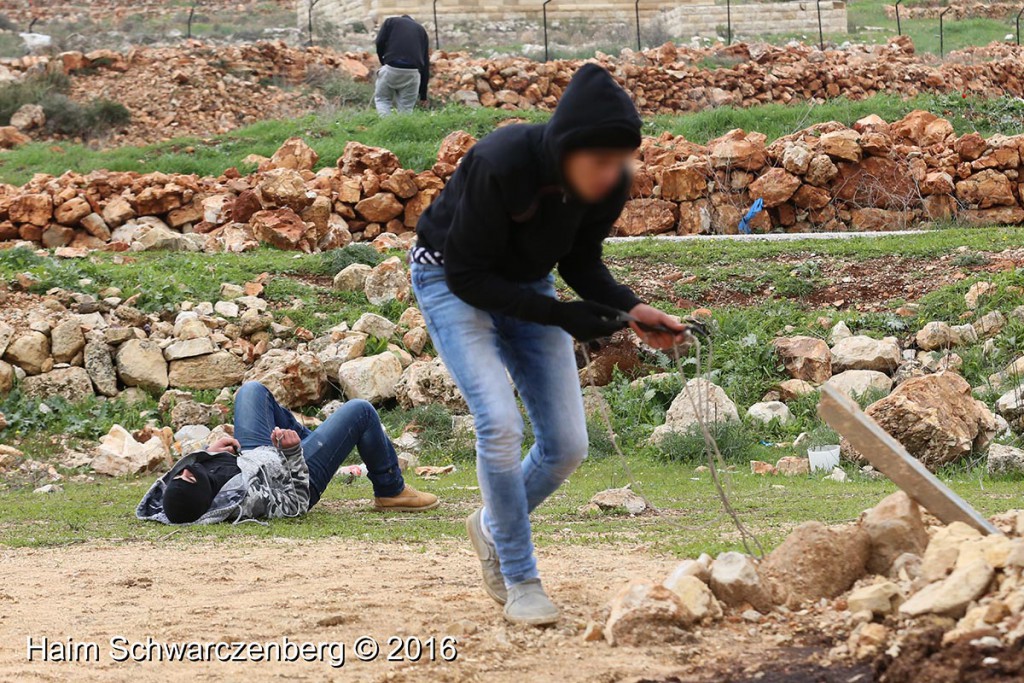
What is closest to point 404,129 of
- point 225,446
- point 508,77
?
point 508,77

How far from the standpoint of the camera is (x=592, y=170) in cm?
Result: 400

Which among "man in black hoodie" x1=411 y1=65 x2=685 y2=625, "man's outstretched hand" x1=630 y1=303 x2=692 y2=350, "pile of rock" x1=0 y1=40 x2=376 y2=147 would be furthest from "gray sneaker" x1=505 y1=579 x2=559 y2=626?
"pile of rock" x1=0 y1=40 x2=376 y2=147

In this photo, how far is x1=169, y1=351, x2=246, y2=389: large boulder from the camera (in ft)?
39.2

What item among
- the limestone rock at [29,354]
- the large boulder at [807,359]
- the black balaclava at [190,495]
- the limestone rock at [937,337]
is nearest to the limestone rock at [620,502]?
the black balaclava at [190,495]

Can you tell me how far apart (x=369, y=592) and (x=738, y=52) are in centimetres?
2507

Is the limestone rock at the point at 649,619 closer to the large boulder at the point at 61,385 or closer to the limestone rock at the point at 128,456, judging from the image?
the limestone rock at the point at 128,456

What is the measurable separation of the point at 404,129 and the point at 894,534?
16614 millimetres

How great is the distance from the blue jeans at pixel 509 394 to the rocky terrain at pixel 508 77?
20.4 metres

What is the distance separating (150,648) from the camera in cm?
466

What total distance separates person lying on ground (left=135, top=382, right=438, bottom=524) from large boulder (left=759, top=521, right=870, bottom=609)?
322 centimetres

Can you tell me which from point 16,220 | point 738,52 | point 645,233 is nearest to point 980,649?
point 645,233

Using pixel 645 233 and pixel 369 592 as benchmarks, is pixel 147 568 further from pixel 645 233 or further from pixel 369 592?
pixel 645 233

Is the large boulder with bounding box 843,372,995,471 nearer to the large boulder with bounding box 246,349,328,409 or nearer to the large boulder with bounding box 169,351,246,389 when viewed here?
the large boulder with bounding box 246,349,328,409

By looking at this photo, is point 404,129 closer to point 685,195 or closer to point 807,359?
point 685,195
